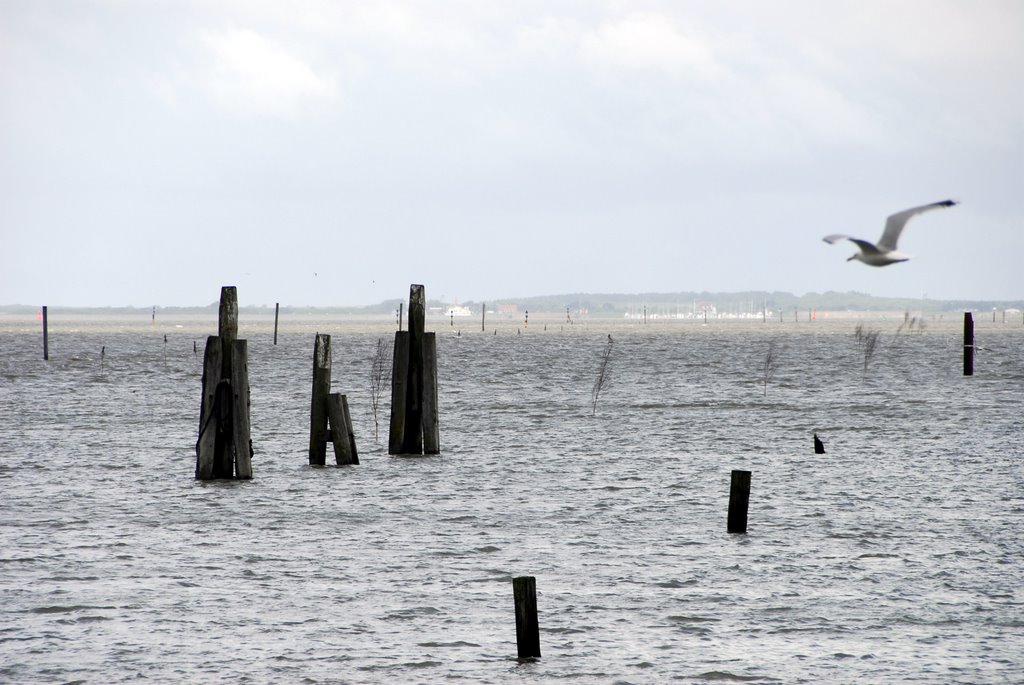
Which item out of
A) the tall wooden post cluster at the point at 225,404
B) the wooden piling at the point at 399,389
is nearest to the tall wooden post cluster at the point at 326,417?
the wooden piling at the point at 399,389

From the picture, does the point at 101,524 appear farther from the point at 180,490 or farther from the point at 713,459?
the point at 713,459

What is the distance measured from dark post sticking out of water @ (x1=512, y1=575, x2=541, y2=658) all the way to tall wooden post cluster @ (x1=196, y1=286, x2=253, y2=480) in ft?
32.8

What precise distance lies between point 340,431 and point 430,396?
1.79 metres

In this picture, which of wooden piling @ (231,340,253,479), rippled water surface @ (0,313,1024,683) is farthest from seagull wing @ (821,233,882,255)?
wooden piling @ (231,340,253,479)

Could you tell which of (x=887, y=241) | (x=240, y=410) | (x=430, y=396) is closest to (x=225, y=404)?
(x=240, y=410)

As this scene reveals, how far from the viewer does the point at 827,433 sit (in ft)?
98.8

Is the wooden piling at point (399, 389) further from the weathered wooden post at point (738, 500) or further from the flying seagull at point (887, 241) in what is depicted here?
the flying seagull at point (887, 241)

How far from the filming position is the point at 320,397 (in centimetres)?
2262

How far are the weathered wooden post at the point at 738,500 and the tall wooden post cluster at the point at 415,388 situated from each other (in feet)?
26.3

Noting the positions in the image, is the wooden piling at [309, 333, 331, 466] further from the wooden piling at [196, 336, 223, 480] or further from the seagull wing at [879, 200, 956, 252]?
the seagull wing at [879, 200, 956, 252]

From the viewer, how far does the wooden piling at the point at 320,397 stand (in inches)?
886

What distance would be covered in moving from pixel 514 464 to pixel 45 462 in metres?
8.17

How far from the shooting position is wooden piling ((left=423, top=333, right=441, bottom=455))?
23.4m

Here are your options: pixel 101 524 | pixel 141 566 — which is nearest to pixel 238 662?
pixel 141 566
